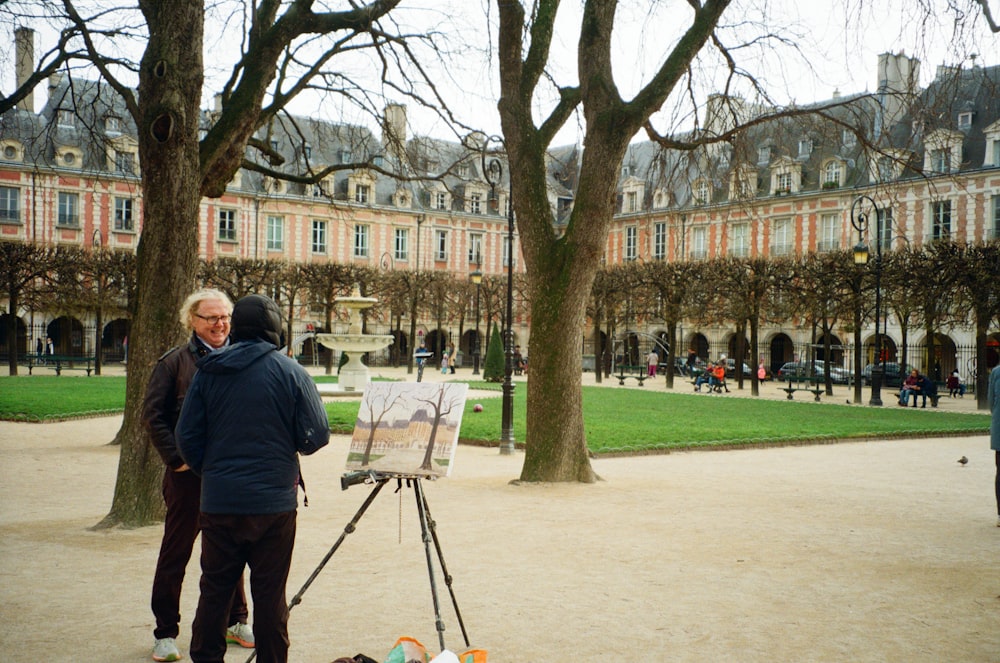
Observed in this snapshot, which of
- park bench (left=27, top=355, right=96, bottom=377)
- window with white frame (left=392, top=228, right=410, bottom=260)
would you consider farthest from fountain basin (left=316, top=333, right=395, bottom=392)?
window with white frame (left=392, top=228, right=410, bottom=260)

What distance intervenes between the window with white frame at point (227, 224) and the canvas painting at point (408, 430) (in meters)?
44.9

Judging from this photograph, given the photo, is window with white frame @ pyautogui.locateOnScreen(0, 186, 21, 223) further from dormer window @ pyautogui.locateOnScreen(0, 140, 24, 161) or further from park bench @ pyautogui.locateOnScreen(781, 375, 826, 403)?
park bench @ pyautogui.locateOnScreen(781, 375, 826, 403)

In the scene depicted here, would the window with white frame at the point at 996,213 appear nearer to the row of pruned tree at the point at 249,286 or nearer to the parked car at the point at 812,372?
the parked car at the point at 812,372

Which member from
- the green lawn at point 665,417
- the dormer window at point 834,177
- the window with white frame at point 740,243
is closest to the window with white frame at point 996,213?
the dormer window at point 834,177

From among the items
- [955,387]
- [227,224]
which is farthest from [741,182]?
[227,224]

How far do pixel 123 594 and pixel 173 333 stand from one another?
7.51ft

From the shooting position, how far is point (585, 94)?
917 centimetres

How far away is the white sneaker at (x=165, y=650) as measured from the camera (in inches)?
157

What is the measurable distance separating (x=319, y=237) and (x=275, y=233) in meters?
2.43

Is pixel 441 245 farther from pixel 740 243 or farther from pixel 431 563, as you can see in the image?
pixel 431 563

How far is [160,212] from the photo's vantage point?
676 cm

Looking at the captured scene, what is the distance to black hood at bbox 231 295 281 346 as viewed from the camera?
347cm

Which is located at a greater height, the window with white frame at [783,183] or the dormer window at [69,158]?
the dormer window at [69,158]

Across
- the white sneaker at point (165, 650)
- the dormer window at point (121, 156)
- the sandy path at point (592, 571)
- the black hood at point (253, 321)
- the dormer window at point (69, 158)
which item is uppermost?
the dormer window at point (69, 158)
